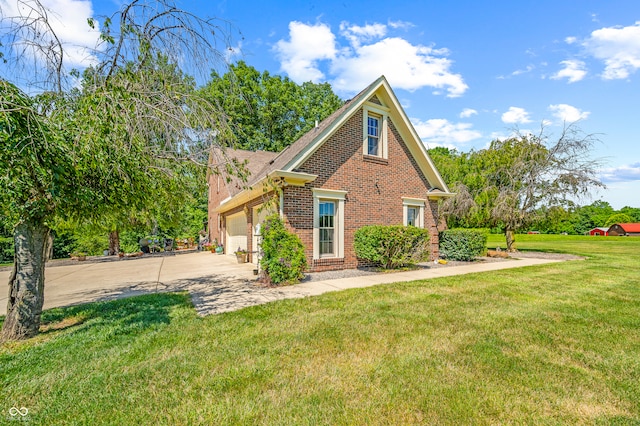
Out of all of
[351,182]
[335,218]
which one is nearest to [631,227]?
[351,182]

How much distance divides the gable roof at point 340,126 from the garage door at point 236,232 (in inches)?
54.8

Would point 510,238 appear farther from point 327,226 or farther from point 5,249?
point 5,249

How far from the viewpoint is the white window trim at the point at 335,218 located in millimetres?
9547

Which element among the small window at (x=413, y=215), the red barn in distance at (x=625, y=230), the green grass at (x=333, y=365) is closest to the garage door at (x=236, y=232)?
the small window at (x=413, y=215)

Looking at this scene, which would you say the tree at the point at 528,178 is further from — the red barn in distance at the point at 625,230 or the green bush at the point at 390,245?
the red barn in distance at the point at 625,230

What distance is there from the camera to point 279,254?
786 centimetres

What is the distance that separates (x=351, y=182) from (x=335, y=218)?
140cm

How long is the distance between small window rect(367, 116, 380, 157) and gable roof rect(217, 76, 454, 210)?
0.73m

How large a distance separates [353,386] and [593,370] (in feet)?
8.71

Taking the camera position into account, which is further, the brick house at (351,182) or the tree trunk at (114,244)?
the tree trunk at (114,244)

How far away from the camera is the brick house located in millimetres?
9250

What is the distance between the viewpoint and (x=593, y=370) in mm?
3213

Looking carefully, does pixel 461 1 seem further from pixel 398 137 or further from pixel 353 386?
pixel 353 386

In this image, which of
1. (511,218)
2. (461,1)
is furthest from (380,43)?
(511,218)
